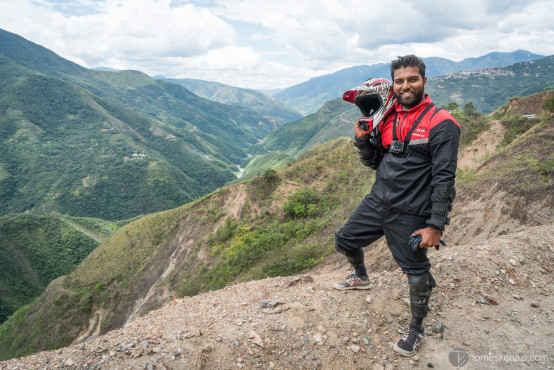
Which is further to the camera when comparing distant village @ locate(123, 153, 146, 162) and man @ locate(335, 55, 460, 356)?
distant village @ locate(123, 153, 146, 162)

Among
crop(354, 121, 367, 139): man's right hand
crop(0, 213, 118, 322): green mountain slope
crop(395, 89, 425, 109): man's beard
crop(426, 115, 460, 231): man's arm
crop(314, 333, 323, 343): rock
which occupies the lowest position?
crop(0, 213, 118, 322): green mountain slope

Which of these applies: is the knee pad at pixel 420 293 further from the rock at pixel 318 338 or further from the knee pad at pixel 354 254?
the rock at pixel 318 338

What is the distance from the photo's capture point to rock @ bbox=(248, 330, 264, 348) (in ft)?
10.6

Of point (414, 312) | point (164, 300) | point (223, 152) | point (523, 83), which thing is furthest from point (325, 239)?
point (223, 152)

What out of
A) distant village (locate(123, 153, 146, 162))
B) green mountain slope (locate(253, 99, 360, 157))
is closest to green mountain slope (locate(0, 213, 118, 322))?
distant village (locate(123, 153, 146, 162))

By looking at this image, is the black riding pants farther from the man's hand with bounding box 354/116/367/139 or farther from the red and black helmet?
the red and black helmet

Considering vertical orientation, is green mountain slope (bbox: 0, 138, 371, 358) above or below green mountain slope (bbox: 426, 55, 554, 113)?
below

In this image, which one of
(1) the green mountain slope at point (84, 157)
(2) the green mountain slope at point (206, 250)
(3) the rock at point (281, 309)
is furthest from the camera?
(1) the green mountain slope at point (84, 157)

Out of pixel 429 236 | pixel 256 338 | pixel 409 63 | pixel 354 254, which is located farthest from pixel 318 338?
pixel 409 63

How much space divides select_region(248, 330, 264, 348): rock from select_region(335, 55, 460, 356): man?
1.58 m

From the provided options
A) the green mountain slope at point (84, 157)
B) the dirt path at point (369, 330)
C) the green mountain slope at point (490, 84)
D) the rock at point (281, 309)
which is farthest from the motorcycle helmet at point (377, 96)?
the green mountain slope at point (490, 84)

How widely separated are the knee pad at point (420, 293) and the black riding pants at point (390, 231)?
77 millimetres

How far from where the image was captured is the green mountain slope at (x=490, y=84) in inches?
4801

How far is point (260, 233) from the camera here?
53.3 ft
